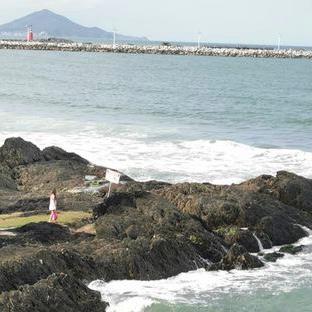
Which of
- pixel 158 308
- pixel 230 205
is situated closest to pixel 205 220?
pixel 230 205

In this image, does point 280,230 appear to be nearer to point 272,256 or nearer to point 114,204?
point 272,256

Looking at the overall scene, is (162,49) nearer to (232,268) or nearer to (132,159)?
(132,159)

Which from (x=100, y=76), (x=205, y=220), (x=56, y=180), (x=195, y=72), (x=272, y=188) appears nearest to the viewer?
(x=205, y=220)

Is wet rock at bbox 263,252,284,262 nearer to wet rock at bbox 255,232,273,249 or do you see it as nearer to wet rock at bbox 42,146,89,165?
wet rock at bbox 255,232,273,249

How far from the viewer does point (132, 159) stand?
35.7 meters

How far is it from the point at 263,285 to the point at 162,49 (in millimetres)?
179673

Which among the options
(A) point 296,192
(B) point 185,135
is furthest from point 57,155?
(B) point 185,135

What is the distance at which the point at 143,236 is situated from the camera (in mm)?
17516

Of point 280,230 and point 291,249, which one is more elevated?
point 280,230

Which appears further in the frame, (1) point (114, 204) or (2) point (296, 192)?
(2) point (296, 192)

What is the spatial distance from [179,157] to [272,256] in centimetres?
1843

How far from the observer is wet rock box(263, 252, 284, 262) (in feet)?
60.4

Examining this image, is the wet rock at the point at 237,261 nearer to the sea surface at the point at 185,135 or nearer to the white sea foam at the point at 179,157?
the sea surface at the point at 185,135

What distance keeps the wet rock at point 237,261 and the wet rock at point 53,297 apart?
4697mm
